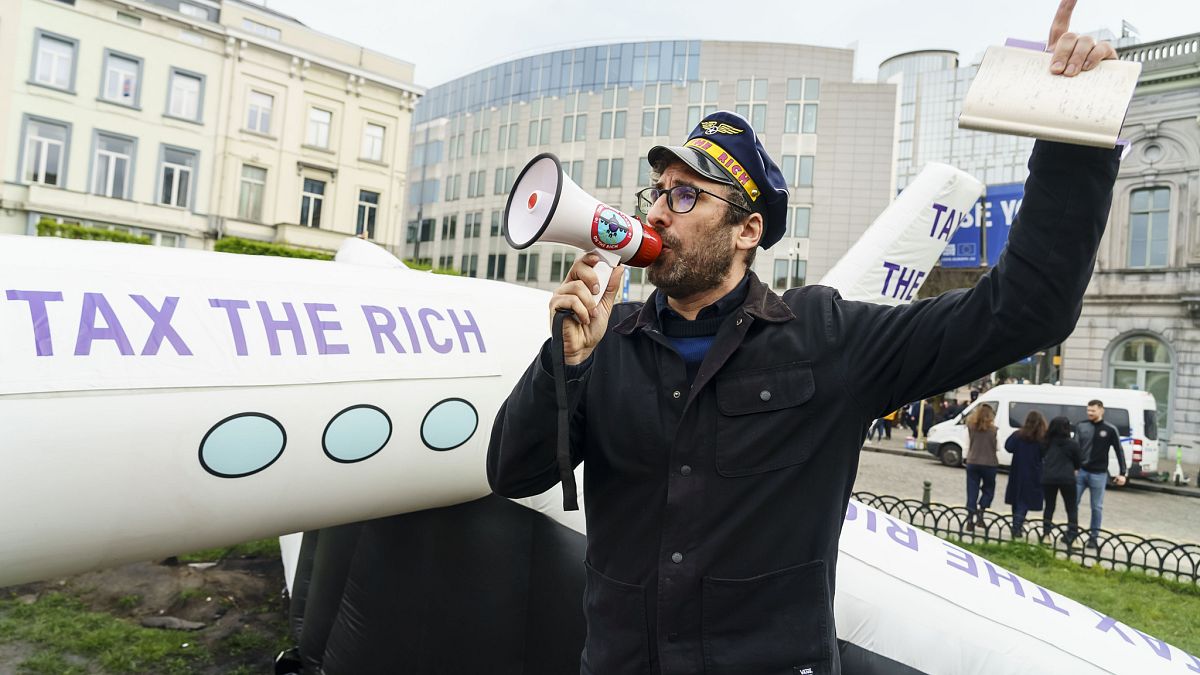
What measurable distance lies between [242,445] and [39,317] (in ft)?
2.76

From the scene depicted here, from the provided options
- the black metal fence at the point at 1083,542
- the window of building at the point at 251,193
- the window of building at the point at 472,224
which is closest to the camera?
the black metal fence at the point at 1083,542

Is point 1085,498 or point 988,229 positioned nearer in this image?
point 988,229

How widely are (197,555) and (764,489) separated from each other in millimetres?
6538

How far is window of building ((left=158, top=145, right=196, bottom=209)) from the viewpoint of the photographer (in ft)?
81.6

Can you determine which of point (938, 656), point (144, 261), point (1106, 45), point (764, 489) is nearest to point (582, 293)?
point (764, 489)

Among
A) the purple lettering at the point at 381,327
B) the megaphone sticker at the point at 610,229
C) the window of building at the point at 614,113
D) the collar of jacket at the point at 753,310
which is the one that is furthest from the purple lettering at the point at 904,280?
the window of building at the point at 614,113

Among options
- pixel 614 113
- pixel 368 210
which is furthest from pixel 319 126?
pixel 614 113

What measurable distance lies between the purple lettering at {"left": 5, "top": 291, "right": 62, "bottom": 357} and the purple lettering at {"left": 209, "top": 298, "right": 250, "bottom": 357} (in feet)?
1.86

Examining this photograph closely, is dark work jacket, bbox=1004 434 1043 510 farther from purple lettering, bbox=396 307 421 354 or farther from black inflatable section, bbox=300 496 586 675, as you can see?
purple lettering, bbox=396 307 421 354

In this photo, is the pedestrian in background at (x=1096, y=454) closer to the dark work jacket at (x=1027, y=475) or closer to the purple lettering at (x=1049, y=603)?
the dark work jacket at (x=1027, y=475)

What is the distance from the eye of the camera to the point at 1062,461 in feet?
31.1

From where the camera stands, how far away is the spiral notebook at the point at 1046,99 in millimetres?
1479

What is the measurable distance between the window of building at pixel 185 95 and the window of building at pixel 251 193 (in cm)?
227

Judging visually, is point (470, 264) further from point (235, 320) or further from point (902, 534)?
point (235, 320)
